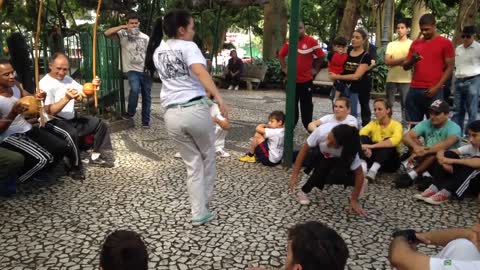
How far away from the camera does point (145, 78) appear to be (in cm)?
727

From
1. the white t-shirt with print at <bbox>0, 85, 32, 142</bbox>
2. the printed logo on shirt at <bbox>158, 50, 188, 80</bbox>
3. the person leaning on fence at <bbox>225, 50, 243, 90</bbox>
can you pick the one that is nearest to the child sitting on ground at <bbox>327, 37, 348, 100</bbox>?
the printed logo on shirt at <bbox>158, 50, 188, 80</bbox>

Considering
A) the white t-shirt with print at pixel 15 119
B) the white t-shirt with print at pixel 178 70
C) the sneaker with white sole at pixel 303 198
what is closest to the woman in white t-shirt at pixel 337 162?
the sneaker with white sole at pixel 303 198

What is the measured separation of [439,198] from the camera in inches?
170

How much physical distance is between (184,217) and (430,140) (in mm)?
2577

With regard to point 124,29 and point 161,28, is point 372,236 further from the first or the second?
point 124,29

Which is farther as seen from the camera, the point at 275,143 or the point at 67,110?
the point at 275,143

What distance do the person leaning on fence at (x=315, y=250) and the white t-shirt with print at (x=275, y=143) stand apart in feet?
11.7

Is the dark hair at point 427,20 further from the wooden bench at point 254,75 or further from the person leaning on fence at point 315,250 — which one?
the wooden bench at point 254,75

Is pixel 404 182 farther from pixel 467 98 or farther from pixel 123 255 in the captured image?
pixel 123 255

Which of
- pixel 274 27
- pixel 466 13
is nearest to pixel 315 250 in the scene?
pixel 466 13

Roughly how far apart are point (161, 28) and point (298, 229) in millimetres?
2346

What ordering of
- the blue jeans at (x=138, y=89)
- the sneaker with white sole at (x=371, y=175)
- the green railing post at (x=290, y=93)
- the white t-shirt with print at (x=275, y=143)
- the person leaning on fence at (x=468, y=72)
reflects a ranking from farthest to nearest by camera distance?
the blue jeans at (x=138, y=89) → the person leaning on fence at (x=468, y=72) → the white t-shirt with print at (x=275, y=143) → the green railing post at (x=290, y=93) → the sneaker with white sole at (x=371, y=175)

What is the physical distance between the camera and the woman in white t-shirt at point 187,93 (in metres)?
3.46

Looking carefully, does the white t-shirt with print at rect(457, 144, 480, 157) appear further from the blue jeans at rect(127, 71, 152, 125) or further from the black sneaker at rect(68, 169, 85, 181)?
the blue jeans at rect(127, 71, 152, 125)
